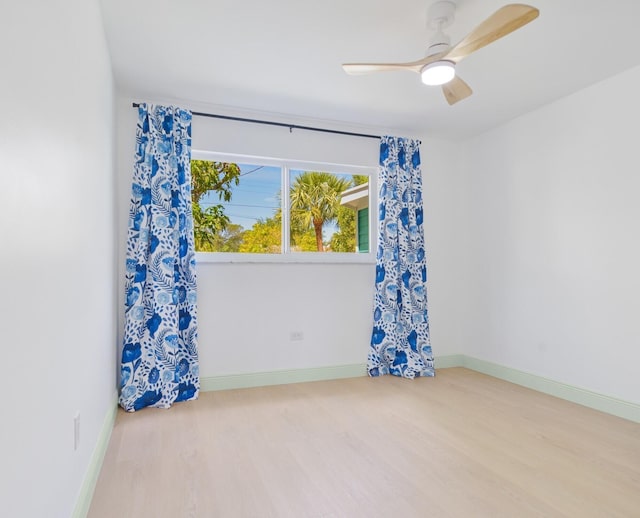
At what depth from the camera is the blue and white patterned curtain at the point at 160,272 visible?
10.1ft

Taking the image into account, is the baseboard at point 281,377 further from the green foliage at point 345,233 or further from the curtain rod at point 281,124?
the curtain rod at point 281,124

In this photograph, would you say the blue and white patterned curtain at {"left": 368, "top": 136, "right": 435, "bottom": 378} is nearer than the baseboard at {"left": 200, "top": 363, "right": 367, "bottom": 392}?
No

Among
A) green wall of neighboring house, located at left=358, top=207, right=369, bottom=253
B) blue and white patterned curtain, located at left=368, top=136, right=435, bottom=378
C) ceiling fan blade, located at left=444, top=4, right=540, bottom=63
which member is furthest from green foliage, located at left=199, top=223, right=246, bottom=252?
ceiling fan blade, located at left=444, top=4, right=540, bottom=63

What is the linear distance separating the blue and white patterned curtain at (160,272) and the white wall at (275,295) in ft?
0.50

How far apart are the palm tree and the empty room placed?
0.08 ft

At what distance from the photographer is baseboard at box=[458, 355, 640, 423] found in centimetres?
286

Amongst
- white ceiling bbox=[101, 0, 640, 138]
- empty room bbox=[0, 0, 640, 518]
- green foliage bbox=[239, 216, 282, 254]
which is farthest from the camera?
green foliage bbox=[239, 216, 282, 254]

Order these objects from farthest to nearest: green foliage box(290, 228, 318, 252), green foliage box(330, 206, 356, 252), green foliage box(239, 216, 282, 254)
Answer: green foliage box(330, 206, 356, 252) < green foliage box(290, 228, 318, 252) < green foliage box(239, 216, 282, 254)

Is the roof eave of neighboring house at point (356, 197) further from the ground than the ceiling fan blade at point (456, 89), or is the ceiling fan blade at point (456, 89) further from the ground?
the ceiling fan blade at point (456, 89)

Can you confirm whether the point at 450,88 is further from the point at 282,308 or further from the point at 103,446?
the point at 103,446

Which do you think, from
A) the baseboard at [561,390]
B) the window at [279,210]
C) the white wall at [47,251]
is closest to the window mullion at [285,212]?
the window at [279,210]

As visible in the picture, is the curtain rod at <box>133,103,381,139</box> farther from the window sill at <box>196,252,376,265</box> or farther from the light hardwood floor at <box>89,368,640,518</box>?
the light hardwood floor at <box>89,368,640,518</box>

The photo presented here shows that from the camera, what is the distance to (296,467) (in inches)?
84.1

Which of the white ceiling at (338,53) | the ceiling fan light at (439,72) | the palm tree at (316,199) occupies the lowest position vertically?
the palm tree at (316,199)
